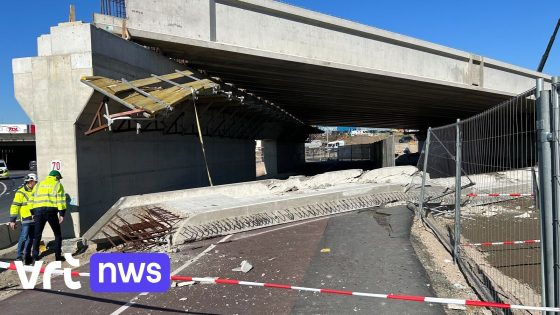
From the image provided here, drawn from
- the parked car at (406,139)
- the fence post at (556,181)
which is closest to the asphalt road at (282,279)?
the fence post at (556,181)

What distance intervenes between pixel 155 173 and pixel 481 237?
33.7 feet

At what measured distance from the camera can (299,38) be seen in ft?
59.0

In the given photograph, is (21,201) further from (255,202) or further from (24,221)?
(255,202)

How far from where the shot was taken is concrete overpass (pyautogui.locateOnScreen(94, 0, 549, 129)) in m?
14.5

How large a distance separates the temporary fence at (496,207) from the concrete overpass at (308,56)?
23.1ft

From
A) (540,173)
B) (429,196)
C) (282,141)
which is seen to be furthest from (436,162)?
(282,141)

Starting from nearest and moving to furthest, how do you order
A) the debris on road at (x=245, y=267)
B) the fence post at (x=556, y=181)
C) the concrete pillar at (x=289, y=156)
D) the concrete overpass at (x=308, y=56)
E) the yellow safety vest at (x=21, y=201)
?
the fence post at (x=556, y=181) < the debris on road at (x=245, y=267) < the yellow safety vest at (x=21, y=201) < the concrete overpass at (x=308, y=56) < the concrete pillar at (x=289, y=156)

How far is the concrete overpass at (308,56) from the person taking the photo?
14539 millimetres

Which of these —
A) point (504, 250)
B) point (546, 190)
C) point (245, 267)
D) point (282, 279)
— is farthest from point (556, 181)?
point (504, 250)

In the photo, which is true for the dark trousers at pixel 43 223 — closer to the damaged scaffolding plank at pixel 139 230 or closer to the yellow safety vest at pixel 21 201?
the yellow safety vest at pixel 21 201

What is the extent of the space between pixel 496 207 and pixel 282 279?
9.66m

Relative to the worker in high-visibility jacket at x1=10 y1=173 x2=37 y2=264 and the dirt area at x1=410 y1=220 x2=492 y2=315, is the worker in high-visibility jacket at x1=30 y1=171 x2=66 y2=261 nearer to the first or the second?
the worker in high-visibility jacket at x1=10 y1=173 x2=37 y2=264

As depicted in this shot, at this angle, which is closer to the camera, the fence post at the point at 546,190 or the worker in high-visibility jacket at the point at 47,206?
the fence post at the point at 546,190

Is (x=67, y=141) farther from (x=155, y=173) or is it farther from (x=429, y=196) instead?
(x=429, y=196)
